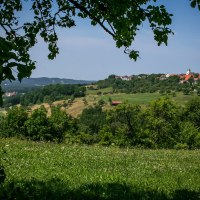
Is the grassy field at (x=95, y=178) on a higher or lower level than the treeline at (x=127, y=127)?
higher

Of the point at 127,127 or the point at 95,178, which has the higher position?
the point at 95,178

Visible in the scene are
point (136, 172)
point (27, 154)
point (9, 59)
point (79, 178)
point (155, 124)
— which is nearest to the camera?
point (9, 59)

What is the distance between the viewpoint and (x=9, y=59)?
13.2 ft

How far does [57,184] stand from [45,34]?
4713 millimetres

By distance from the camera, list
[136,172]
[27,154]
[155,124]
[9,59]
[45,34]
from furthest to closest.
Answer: [155,124] < [27,154] < [136,172] < [45,34] < [9,59]

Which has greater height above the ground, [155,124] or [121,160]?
[121,160]

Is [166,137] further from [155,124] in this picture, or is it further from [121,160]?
[121,160]

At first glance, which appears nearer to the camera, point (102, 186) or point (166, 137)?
point (102, 186)

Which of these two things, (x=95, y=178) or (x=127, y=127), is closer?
(x=95, y=178)

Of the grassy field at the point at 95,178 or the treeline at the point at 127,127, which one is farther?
the treeline at the point at 127,127

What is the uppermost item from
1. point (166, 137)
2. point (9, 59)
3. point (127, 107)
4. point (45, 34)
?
point (45, 34)

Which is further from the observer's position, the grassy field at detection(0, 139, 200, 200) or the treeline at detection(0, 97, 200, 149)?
the treeline at detection(0, 97, 200, 149)

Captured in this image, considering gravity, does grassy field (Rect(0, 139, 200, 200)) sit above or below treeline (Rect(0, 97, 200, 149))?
above

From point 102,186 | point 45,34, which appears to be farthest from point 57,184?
point 45,34
